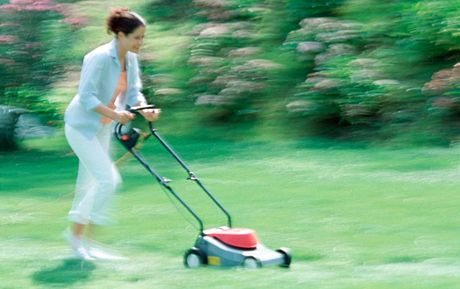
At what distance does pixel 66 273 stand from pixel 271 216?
240 centimetres

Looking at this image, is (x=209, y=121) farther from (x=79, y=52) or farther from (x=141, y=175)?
(x=141, y=175)

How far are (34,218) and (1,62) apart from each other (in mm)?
5262

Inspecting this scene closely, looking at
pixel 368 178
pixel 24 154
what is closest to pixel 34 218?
pixel 368 178

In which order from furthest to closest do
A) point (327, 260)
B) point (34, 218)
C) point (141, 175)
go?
point (141, 175), point (34, 218), point (327, 260)

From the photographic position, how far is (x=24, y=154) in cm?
1460

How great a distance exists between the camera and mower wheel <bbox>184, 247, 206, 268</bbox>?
24.2 ft

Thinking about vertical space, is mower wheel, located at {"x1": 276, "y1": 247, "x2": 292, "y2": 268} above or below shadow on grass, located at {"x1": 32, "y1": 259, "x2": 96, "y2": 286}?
above

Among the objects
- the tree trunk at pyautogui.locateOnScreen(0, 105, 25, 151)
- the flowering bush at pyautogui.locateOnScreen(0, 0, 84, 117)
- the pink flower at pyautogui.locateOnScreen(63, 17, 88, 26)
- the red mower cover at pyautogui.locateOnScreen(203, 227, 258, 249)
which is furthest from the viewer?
the pink flower at pyautogui.locateOnScreen(63, 17, 88, 26)

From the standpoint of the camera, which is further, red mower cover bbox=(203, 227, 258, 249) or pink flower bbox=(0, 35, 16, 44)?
pink flower bbox=(0, 35, 16, 44)

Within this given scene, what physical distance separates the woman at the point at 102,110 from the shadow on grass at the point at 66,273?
155mm

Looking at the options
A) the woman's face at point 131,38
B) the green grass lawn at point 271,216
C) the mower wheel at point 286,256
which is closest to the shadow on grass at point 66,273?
the green grass lawn at point 271,216

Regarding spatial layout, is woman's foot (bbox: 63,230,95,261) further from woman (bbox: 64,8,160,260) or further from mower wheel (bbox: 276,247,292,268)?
mower wheel (bbox: 276,247,292,268)

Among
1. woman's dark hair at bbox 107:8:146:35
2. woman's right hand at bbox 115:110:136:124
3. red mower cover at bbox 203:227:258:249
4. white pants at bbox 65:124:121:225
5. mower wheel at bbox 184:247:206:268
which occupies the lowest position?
mower wheel at bbox 184:247:206:268

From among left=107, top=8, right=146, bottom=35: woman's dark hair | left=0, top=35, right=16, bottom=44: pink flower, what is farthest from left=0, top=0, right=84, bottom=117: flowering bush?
left=107, top=8, right=146, bottom=35: woman's dark hair
